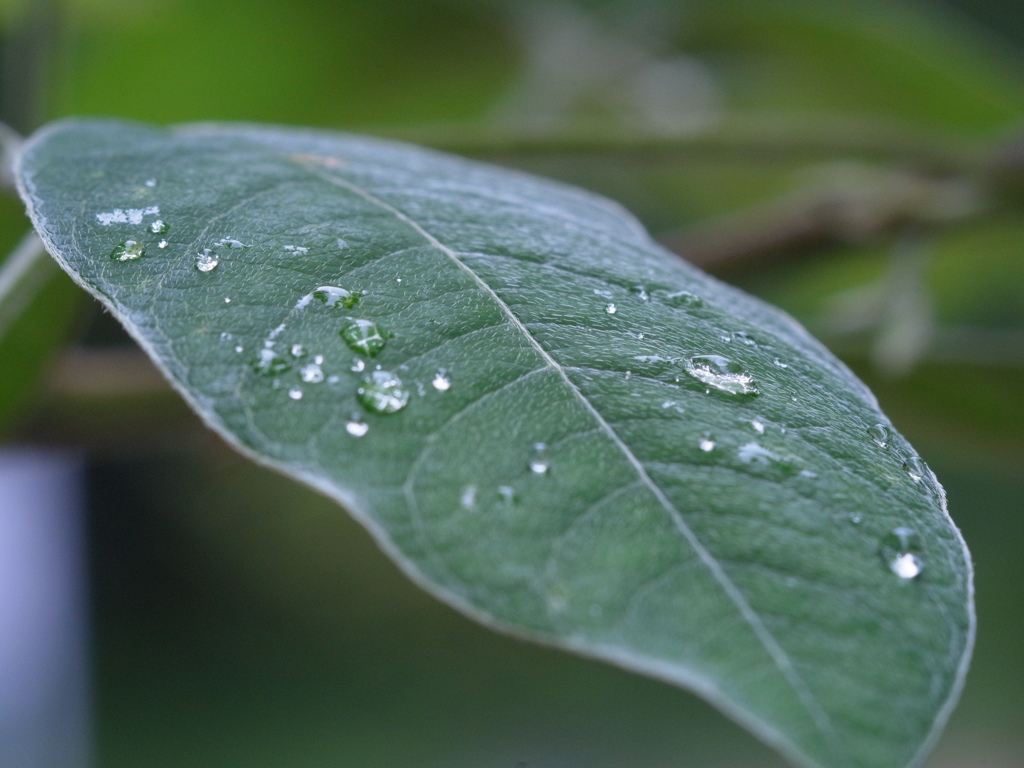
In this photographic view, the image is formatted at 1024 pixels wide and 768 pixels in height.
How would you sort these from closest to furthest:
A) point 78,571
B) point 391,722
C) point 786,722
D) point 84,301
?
point 786,722, point 84,301, point 78,571, point 391,722

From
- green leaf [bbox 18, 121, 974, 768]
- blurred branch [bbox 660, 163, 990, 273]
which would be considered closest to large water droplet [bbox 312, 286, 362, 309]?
green leaf [bbox 18, 121, 974, 768]

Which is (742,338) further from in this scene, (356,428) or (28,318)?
(28,318)

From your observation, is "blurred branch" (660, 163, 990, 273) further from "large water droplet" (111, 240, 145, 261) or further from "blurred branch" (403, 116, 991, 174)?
"large water droplet" (111, 240, 145, 261)

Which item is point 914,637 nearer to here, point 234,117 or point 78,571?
point 234,117

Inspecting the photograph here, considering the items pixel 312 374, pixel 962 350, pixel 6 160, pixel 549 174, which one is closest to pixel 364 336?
pixel 312 374

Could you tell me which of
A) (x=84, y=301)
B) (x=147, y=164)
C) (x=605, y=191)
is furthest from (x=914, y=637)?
(x=605, y=191)

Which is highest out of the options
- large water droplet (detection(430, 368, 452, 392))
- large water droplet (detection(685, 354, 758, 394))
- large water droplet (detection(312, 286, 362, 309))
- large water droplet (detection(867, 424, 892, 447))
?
large water droplet (detection(312, 286, 362, 309))
